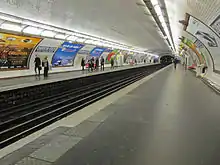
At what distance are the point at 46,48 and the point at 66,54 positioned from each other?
3854mm

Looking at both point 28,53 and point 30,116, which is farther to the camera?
point 28,53

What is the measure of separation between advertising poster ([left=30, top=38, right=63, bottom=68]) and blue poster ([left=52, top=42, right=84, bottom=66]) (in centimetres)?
75

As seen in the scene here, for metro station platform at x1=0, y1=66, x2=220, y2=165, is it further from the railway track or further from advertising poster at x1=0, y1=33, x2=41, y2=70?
advertising poster at x1=0, y1=33, x2=41, y2=70

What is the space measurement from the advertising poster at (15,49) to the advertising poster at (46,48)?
0.59m

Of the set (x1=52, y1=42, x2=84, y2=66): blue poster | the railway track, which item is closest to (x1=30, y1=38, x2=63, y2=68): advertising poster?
(x1=52, y1=42, x2=84, y2=66): blue poster

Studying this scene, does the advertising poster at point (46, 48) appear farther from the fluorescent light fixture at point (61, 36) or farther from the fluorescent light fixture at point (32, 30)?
the fluorescent light fixture at point (32, 30)

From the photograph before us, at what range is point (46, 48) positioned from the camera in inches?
716

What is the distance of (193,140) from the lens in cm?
357

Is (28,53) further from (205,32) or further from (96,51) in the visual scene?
(96,51)

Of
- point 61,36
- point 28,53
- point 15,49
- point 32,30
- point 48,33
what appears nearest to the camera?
point 32,30

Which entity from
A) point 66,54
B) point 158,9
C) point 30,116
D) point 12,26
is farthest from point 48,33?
point 66,54

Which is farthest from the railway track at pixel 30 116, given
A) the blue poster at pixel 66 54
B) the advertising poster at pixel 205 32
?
the blue poster at pixel 66 54

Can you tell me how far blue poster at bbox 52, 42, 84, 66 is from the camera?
20297mm

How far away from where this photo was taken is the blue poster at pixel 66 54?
20297mm
